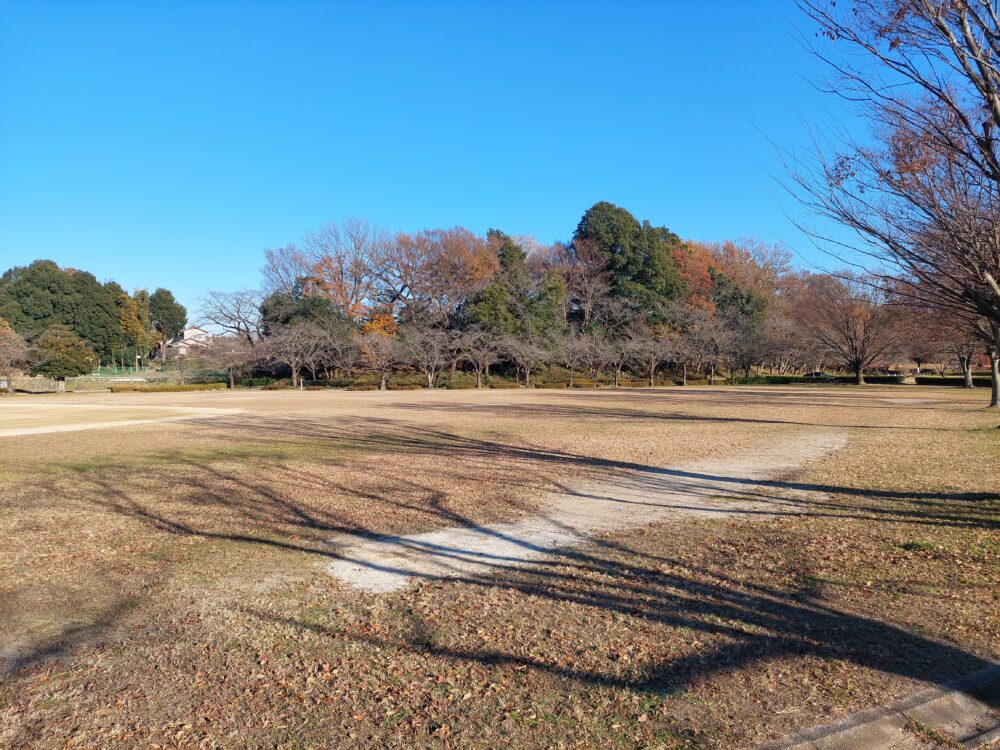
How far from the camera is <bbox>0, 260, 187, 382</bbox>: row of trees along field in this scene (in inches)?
1845

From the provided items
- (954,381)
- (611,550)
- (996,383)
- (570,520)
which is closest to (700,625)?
(611,550)

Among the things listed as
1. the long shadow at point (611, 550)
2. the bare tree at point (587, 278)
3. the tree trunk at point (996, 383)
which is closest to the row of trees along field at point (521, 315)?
the bare tree at point (587, 278)

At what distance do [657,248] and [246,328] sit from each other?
1343 inches

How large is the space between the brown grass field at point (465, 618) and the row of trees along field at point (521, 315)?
40.0 m

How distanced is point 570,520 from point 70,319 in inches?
2749

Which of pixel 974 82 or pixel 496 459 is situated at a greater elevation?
pixel 974 82

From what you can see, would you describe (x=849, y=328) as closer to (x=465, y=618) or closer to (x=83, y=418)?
(x=83, y=418)

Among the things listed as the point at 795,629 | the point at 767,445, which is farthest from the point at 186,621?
the point at 767,445

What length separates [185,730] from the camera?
113 inches

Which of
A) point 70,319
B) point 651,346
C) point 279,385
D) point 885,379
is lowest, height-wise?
point 885,379

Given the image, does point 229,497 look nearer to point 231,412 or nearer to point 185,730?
point 185,730

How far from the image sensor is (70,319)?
205 ft

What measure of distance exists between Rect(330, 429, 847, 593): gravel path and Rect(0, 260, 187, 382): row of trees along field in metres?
49.4

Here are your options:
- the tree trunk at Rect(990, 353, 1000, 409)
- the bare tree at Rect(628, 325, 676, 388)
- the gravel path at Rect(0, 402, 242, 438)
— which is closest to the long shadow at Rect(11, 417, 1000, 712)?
the gravel path at Rect(0, 402, 242, 438)
